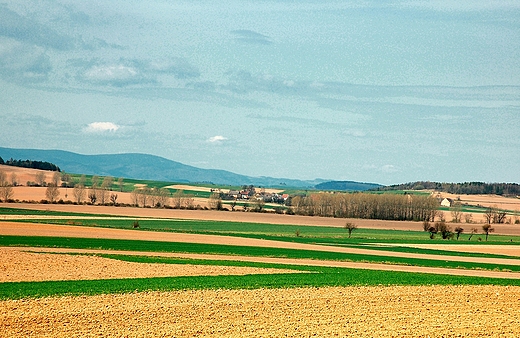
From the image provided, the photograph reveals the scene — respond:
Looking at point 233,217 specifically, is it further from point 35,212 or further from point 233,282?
point 233,282

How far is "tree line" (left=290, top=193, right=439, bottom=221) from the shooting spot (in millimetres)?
152000

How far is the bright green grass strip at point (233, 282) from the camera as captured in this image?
28.2m

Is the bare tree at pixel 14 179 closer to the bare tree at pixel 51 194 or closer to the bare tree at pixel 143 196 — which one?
the bare tree at pixel 51 194

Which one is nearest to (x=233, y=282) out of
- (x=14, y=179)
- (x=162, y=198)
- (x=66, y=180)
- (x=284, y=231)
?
(x=284, y=231)

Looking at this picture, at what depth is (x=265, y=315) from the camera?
24.2m

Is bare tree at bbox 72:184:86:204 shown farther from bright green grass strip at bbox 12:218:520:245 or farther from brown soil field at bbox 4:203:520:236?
bright green grass strip at bbox 12:218:520:245

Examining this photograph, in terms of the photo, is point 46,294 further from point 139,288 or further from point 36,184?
point 36,184

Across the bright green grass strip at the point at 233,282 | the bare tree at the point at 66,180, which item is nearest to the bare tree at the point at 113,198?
the bare tree at the point at 66,180

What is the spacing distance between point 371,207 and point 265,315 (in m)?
133

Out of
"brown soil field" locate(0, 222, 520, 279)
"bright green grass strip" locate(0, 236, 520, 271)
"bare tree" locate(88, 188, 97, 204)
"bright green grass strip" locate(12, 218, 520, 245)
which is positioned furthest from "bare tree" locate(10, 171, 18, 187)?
"bright green grass strip" locate(0, 236, 520, 271)

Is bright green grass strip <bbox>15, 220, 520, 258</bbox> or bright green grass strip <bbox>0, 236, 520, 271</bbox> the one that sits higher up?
bright green grass strip <bbox>0, 236, 520, 271</bbox>

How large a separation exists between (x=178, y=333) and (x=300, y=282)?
13.4 meters

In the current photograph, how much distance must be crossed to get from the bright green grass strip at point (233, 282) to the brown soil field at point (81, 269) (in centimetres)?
243

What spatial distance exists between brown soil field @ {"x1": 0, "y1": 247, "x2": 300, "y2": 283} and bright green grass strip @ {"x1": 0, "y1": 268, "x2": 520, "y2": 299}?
2429mm
